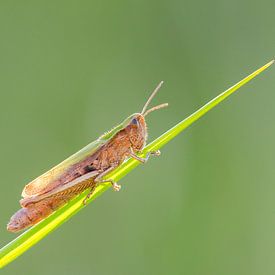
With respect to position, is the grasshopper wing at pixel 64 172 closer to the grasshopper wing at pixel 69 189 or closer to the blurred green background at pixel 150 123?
the grasshopper wing at pixel 69 189

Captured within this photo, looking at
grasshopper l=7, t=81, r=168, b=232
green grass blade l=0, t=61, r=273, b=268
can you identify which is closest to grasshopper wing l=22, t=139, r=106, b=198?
grasshopper l=7, t=81, r=168, b=232

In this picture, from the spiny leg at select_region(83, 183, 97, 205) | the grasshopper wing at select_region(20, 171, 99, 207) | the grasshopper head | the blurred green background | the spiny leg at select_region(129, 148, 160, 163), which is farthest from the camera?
the blurred green background

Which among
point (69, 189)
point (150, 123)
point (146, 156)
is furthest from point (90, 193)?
point (150, 123)

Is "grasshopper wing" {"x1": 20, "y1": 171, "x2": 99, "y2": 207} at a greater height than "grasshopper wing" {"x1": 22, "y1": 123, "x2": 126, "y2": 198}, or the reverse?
"grasshopper wing" {"x1": 22, "y1": 123, "x2": 126, "y2": 198}

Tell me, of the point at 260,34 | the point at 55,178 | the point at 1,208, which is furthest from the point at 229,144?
the point at 55,178

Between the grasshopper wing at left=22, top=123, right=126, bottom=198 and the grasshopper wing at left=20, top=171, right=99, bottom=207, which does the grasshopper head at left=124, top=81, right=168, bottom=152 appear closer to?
the grasshopper wing at left=22, top=123, right=126, bottom=198

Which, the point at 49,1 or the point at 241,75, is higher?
the point at 49,1

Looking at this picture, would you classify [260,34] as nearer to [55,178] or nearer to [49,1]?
[49,1]

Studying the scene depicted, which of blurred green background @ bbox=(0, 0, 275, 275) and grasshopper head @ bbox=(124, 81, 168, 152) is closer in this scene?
grasshopper head @ bbox=(124, 81, 168, 152)
